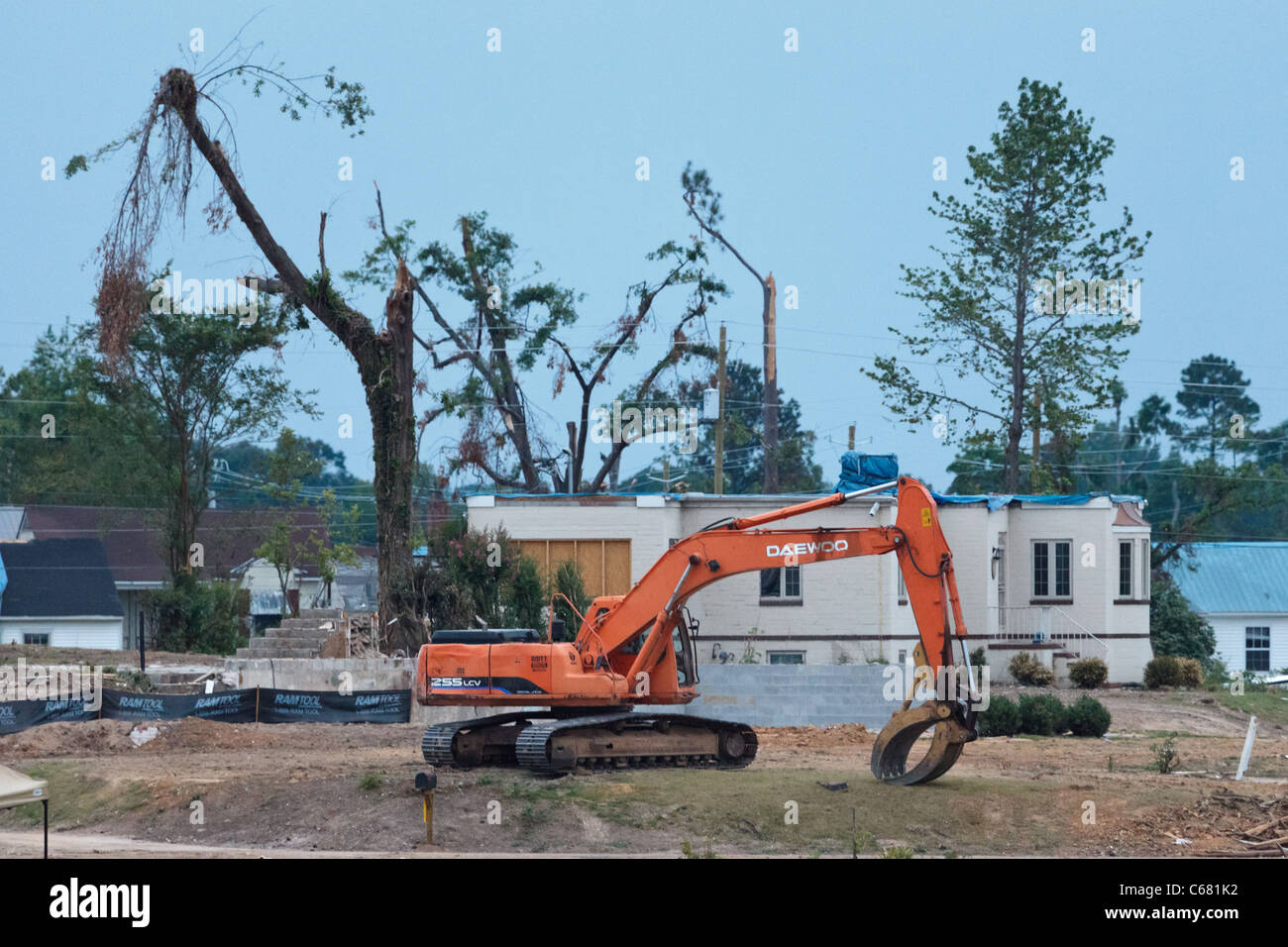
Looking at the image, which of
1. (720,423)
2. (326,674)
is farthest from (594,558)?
(720,423)

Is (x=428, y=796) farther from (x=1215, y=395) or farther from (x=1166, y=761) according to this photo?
(x=1215, y=395)

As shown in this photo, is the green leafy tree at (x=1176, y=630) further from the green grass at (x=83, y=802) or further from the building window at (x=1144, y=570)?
the green grass at (x=83, y=802)

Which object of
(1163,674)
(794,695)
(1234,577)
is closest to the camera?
(794,695)

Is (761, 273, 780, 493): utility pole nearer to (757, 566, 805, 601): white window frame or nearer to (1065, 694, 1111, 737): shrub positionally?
(757, 566, 805, 601): white window frame

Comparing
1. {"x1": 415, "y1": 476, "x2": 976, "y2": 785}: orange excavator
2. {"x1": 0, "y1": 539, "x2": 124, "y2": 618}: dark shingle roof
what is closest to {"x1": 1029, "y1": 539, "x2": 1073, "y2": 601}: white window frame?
{"x1": 415, "y1": 476, "x2": 976, "y2": 785}: orange excavator

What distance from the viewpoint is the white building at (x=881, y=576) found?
35.8 meters

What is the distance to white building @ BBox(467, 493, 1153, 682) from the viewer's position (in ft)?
117

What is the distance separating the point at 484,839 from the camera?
16.4 m

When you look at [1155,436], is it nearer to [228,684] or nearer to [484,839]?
[228,684]

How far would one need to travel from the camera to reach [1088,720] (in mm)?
27984

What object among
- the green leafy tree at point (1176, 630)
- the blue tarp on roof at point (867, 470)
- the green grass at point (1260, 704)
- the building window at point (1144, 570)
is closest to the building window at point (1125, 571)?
the building window at point (1144, 570)

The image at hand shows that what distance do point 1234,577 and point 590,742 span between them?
47.1 m

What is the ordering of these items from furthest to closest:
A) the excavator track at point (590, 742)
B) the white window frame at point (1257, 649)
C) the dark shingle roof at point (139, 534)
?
1. the dark shingle roof at point (139, 534)
2. the white window frame at point (1257, 649)
3. the excavator track at point (590, 742)

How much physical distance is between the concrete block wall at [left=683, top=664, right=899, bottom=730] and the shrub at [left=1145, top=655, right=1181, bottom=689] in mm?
14912
